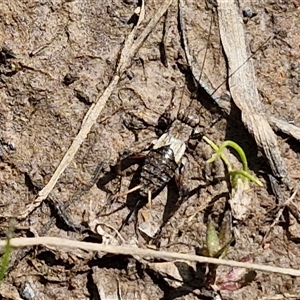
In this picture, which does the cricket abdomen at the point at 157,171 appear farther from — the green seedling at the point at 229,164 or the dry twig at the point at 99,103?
the dry twig at the point at 99,103

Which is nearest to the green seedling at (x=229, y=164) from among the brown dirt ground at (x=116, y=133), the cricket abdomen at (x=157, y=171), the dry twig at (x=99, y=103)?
the brown dirt ground at (x=116, y=133)

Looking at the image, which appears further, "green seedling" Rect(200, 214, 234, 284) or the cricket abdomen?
the cricket abdomen

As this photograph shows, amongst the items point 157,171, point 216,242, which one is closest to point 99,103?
point 157,171

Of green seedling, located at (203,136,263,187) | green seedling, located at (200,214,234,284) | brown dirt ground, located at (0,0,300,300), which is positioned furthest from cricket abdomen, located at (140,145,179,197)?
green seedling, located at (200,214,234,284)

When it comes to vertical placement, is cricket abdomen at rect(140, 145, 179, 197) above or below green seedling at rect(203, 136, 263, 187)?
below

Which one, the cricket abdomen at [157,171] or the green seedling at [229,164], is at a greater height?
the green seedling at [229,164]

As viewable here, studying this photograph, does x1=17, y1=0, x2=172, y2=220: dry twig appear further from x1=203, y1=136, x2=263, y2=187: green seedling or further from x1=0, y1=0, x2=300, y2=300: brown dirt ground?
x1=203, y1=136, x2=263, y2=187: green seedling

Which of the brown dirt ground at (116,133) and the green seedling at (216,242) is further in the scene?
the brown dirt ground at (116,133)
